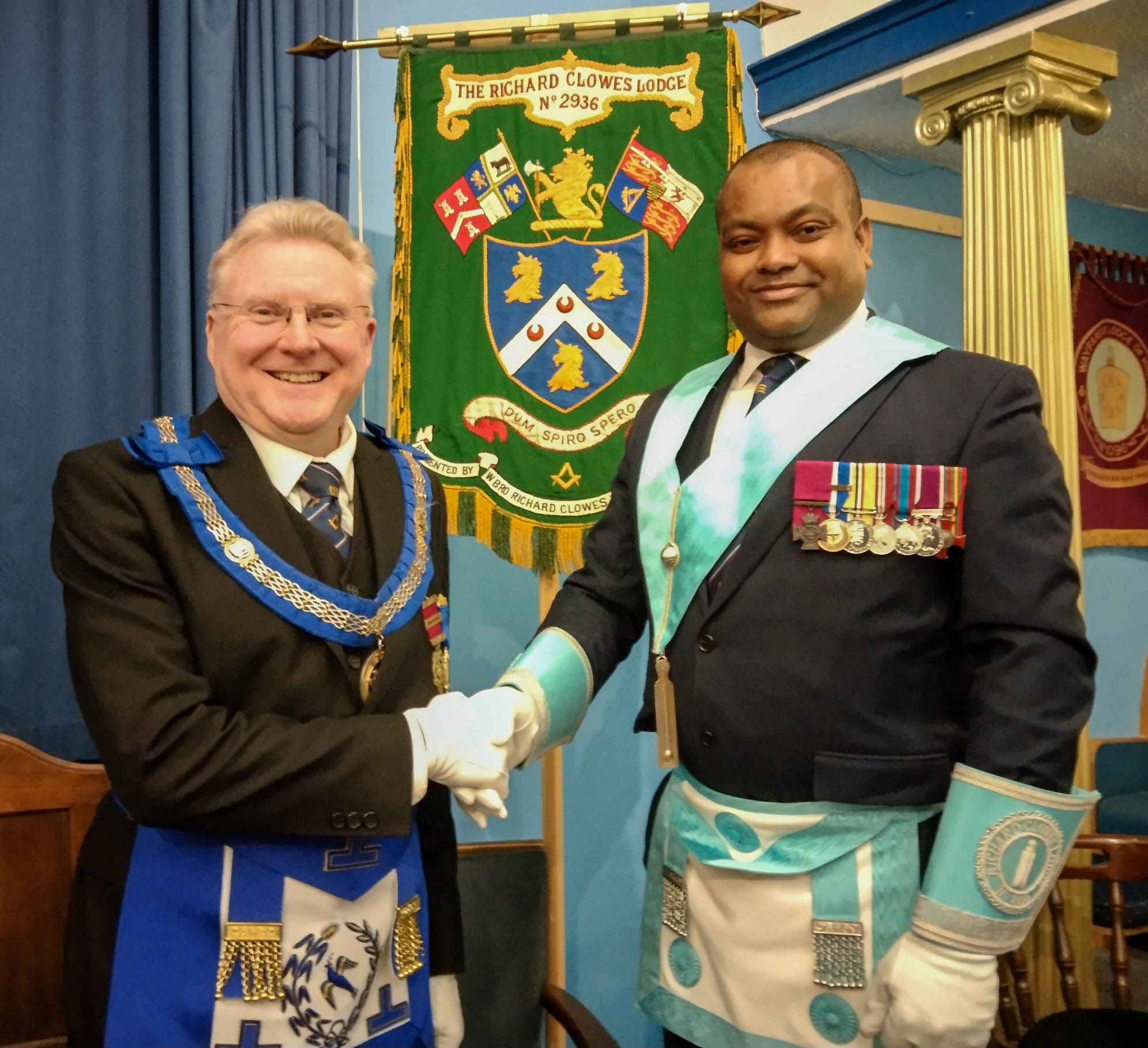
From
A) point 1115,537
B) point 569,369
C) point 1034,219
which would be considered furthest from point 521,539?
point 1115,537

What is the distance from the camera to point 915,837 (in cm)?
120

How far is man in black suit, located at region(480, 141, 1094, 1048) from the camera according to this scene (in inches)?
44.4

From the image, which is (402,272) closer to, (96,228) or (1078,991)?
(96,228)

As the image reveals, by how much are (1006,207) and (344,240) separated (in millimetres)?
1887

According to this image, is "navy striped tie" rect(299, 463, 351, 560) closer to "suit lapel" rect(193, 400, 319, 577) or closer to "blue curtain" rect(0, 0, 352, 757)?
"suit lapel" rect(193, 400, 319, 577)

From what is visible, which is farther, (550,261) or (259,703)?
(550,261)

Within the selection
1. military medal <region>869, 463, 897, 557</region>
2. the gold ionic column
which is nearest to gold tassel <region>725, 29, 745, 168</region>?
the gold ionic column

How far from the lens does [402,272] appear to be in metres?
2.23

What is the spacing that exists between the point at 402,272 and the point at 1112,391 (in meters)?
3.11

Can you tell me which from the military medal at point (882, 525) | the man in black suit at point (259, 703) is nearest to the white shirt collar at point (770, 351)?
the military medal at point (882, 525)

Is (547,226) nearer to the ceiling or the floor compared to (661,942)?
nearer to the ceiling

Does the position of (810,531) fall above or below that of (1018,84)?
below

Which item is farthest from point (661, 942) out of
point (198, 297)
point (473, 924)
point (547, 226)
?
point (198, 297)

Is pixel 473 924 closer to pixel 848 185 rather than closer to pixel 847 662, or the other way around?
pixel 847 662
